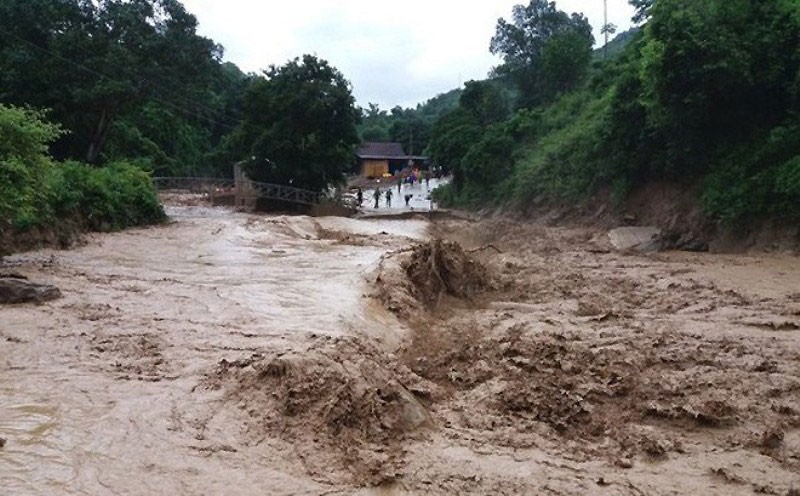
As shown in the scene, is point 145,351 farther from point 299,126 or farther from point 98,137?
point 299,126

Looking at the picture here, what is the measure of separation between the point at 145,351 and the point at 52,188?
38.1 feet

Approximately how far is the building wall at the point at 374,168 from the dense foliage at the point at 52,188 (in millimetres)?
45145

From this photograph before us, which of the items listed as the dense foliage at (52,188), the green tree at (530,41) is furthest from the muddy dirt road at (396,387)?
the green tree at (530,41)

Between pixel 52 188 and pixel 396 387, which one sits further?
pixel 52 188

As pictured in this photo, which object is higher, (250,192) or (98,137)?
(98,137)

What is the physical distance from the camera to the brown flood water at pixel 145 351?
15.8ft

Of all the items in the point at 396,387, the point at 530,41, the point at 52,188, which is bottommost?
the point at 396,387

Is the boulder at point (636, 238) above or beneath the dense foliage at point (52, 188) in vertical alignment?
beneath

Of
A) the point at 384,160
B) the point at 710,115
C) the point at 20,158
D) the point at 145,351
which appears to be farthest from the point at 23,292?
the point at 384,160

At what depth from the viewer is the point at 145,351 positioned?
25.0 feet

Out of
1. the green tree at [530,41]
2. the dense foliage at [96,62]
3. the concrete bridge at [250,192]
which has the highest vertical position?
the green tree at [530,41]

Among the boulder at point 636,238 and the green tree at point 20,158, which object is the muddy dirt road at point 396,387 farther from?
the boulder at point 636,238

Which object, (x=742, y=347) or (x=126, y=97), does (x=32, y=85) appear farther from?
(x=742, y=347)

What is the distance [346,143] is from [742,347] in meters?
31.2
